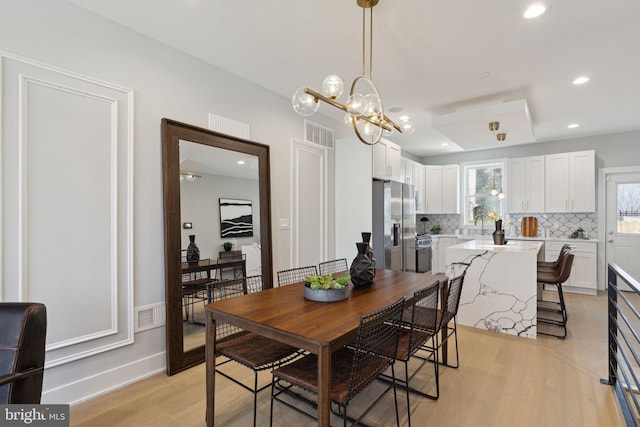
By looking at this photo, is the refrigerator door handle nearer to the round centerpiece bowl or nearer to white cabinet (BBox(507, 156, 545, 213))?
white cabinet (BBox(507, 156, 545, 213))

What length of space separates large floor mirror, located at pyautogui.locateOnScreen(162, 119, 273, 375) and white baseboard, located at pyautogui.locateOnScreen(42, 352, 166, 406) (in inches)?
5.7

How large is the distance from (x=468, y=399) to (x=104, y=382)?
2.72 metres

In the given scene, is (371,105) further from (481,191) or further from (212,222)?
(481,191)

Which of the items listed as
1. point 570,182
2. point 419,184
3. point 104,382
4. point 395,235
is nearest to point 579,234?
point 570,182

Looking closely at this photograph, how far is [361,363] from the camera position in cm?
170

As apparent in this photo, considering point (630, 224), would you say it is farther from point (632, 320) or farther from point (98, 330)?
point (98, 330)

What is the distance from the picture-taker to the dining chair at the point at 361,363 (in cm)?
153

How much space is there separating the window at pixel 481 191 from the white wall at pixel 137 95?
17.8 feet

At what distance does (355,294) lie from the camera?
7.34 ft

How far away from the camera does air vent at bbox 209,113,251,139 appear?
3.13 metres

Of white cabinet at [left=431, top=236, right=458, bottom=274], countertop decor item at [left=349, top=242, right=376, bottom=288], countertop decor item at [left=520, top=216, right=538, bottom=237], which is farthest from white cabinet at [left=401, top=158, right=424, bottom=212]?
countertop decor item at [left=349, top=242, right=376, bottom=288]

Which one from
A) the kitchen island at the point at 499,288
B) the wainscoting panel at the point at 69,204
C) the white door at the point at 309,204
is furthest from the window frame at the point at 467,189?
the wainscoting panel at the point at 69,204

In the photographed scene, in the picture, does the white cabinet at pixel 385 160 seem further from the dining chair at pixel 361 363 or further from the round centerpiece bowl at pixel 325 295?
the dining chair at pixel 361 363

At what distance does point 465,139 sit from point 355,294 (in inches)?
154
